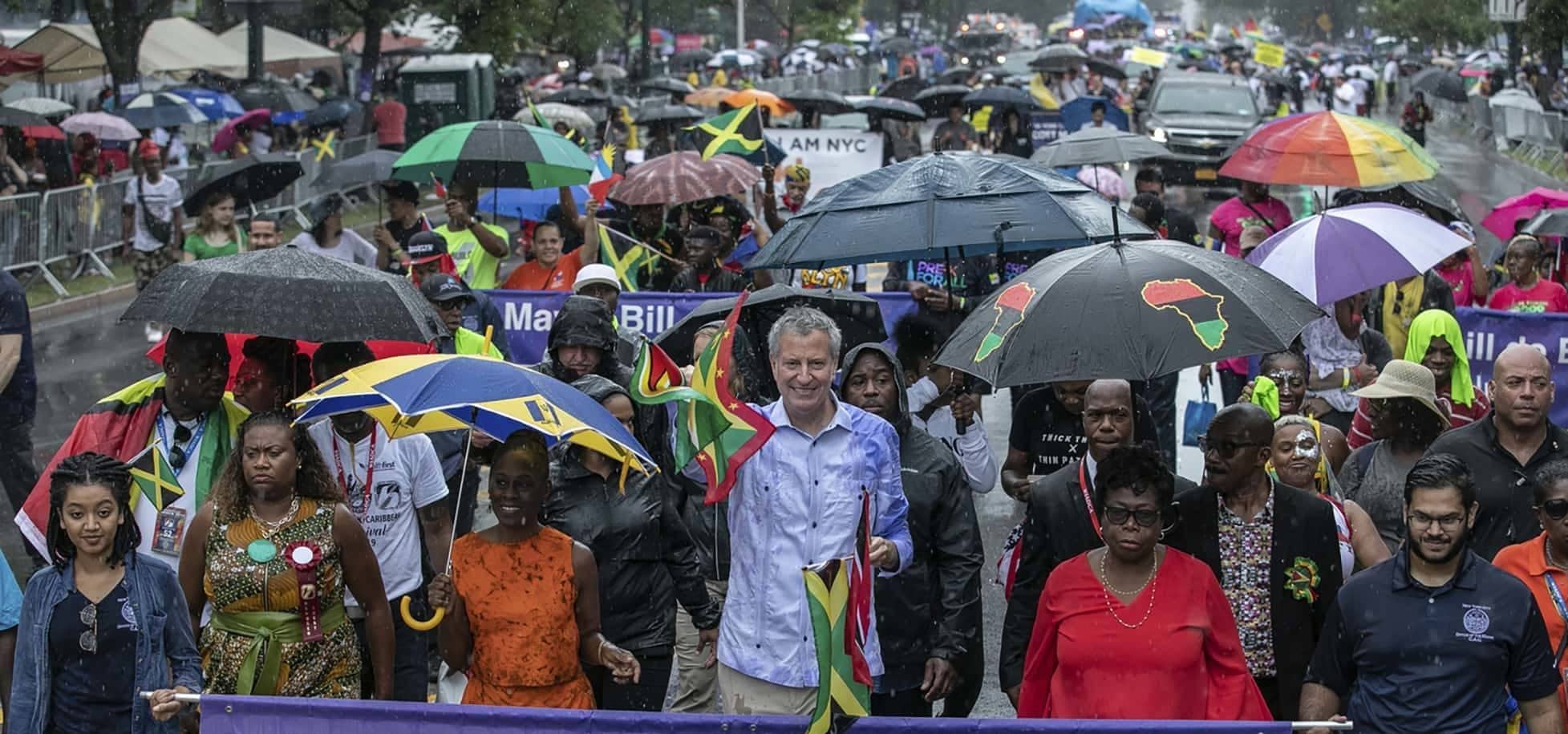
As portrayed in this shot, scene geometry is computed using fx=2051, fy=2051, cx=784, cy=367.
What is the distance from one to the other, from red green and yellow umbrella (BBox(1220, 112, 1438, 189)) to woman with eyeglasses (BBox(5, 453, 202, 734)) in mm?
7498

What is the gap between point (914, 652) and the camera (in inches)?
251

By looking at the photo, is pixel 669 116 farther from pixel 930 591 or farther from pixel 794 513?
pixel 794 513

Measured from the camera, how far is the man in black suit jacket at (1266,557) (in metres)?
6.01

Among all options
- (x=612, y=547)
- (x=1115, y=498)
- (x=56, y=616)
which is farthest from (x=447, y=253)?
(x=1115, y=498)

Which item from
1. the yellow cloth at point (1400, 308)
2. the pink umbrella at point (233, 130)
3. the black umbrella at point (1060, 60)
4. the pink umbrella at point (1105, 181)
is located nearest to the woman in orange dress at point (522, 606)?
the yellow cloth at point (1400, 308)

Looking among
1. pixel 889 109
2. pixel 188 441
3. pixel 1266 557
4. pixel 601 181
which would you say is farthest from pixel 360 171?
pixel 1266 557

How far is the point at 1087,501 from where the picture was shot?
612 centimetres

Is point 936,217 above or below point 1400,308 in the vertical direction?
above

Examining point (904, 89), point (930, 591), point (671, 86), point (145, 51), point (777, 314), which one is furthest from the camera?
point (904, 89)

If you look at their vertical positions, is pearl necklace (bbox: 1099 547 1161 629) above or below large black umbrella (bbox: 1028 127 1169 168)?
below

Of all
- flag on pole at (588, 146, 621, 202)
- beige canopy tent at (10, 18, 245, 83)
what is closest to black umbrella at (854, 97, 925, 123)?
flag on pole at (588, 146, 621, 202)

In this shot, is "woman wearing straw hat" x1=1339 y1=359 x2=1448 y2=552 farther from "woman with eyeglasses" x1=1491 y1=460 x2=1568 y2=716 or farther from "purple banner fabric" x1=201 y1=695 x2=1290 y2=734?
"purple banner fabric" x1=201 y1=695 x2=1290 y2=734

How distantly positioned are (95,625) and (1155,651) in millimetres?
2955

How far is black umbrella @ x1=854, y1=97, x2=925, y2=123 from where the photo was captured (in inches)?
934
